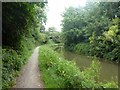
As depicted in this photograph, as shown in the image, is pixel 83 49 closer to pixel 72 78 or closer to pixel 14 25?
pixel 14 25

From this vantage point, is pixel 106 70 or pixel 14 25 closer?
pixel 14 25

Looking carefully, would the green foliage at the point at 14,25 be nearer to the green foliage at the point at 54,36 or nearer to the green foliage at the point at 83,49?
the green foliage at the point at 83,49

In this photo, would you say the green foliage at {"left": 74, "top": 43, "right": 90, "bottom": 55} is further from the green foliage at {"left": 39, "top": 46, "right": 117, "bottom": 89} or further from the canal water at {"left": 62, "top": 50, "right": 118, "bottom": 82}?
the green foliage at {"left": 39, "top": 46, "right": 117, "bottom": 89}

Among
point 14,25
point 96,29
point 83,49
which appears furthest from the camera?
point 83,49

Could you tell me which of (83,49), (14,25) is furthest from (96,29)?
(14,25)

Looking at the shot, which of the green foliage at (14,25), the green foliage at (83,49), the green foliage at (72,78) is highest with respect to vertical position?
the green foliage at (14,25)

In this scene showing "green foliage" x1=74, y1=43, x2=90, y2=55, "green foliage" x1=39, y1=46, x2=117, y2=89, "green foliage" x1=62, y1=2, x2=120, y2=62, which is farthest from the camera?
"green foliage" x1=74, y1=43, x2=90, y2=55

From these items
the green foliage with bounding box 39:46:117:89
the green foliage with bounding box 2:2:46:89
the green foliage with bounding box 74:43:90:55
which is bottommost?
the green foliage with bounding box 74:43:90:55

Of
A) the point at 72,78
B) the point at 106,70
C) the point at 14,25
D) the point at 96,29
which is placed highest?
the point at 14,25

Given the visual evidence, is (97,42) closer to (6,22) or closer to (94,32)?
(94,32)

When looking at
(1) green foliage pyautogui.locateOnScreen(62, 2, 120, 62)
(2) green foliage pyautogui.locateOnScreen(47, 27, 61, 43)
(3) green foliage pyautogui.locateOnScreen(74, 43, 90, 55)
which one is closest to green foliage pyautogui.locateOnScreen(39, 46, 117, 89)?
(1) green foliage pyautogui.locateOnScreen(62, 2, 120, 62)

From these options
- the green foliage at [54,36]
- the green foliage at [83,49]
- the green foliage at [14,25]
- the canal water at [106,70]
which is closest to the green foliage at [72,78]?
the green foliage at [14,25]

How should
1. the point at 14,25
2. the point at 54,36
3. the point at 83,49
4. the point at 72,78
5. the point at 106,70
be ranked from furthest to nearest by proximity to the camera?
the point at 54,36 → the point at 83,49 → the point at 106,70 → the point at 14,25 → the point at 72,78

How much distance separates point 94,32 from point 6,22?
19.0 metres
